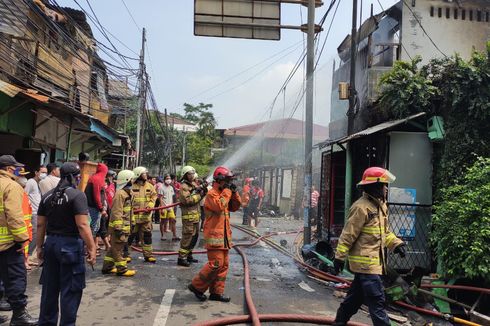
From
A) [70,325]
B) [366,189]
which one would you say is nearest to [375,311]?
Answer: [366,189]

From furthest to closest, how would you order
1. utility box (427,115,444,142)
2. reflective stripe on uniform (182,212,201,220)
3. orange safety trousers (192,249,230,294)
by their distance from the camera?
reflective stripe on uniform (182,212,201,220)
utility box (427,115,444,142)
orange safety trousers (192,249,230,294)

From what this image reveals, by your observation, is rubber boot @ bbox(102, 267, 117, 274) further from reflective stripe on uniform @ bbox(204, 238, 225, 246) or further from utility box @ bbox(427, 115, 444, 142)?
utility box @ bbox(427, 115, 444, 142)

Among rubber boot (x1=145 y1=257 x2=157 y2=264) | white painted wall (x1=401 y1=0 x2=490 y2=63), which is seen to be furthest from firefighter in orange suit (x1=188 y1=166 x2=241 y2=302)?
white painted wall (x1=401 y1=0 x2=490 y2=63)

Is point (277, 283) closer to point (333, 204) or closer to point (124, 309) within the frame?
point (124, 309)

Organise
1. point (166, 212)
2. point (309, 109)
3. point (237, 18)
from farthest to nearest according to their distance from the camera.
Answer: point (166, 212) < point (309, 109) < point (237, 18)

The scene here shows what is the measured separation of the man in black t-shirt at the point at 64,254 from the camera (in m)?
4.05

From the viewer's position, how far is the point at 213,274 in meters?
5.75

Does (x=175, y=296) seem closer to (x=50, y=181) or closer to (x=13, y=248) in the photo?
(x=13, y=248)

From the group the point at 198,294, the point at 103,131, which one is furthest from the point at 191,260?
the point at 103,131

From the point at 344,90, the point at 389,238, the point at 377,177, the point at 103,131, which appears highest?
the point at 344,90

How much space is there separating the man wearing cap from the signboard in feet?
21.3

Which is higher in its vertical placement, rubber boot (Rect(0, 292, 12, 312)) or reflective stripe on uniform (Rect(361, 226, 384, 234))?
reflective stripe on uniform (Rect(361, 226, 384, 234))

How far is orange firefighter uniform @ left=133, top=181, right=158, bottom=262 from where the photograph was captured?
319 inches

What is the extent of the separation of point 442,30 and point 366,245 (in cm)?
1272
